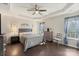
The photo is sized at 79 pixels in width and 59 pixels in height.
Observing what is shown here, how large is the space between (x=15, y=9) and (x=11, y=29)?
44 centimetres

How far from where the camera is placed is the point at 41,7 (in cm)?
189

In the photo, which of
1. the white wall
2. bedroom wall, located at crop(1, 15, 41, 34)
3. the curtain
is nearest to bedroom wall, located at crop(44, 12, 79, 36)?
the white wall

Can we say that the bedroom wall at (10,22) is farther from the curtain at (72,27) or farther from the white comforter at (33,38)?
the curtain at (72,27)

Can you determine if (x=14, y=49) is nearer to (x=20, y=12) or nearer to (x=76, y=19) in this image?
(x=20, y=12)

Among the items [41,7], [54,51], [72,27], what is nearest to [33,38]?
[54,51]

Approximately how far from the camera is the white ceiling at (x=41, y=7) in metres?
1.66

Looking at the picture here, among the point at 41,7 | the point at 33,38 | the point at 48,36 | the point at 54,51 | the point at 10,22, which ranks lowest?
the point at 54,51

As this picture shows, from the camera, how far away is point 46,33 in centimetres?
195

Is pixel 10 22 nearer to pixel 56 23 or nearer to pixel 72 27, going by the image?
pixel 56 23

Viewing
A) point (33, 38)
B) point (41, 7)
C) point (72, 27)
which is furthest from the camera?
point (33, 38)

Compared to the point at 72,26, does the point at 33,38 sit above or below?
below

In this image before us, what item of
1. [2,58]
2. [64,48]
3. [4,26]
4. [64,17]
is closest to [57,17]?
[64,17]

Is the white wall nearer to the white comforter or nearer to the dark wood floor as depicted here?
the dark wood floor

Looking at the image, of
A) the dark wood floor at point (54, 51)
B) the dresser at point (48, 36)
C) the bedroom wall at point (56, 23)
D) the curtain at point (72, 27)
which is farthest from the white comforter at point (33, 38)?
the curtain at point (72, 27)
